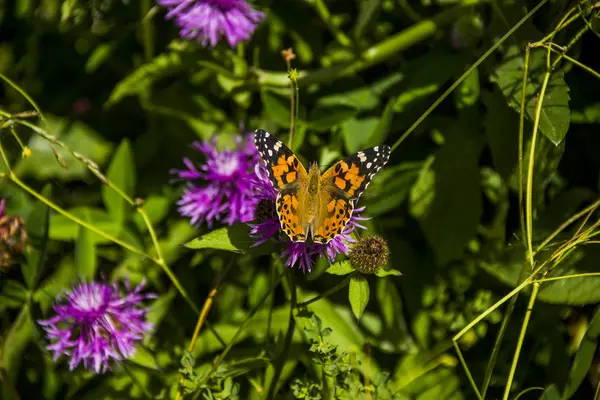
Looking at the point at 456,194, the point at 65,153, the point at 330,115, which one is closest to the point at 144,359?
the point at 330,115

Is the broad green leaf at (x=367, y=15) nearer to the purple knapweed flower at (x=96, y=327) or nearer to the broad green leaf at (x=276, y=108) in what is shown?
the broad green leaf at (x=276, y=108)

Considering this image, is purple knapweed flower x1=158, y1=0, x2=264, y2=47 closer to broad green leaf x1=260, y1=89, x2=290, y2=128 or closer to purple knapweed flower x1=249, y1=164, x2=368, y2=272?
broad green leaf x1=260, y1=89, x2=290, y2=128

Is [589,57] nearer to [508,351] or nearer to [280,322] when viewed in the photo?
[508,351]

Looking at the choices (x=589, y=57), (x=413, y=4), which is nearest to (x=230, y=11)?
(x=413, y=4)

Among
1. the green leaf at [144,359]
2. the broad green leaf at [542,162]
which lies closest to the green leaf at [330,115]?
the broad green leaf at [542,162]

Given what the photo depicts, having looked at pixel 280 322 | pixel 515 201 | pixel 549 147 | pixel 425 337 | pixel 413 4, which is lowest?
pixel 425 337
